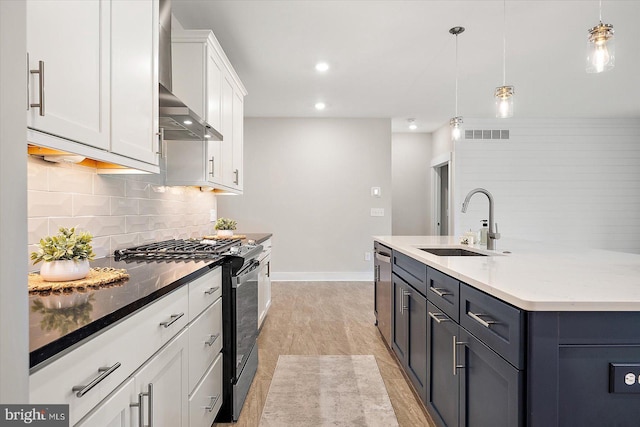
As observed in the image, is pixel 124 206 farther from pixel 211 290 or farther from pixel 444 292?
pixel 444 292

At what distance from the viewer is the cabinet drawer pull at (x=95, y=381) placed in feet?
2.59

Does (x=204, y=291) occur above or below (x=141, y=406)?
above

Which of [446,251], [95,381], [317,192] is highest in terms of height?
[317,192]

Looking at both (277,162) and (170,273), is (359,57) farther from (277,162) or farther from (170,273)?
(170,273)

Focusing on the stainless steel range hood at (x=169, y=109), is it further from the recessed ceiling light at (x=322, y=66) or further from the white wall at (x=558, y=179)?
the white wall at (x=558, y=179)

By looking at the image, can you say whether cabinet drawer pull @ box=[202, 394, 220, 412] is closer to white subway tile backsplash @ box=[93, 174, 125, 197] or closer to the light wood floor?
the light wood floor

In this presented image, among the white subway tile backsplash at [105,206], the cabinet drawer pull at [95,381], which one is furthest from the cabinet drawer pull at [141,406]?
the white subway tile backsplash at [105,206]

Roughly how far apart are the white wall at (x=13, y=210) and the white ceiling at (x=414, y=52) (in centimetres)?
248

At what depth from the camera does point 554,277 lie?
139 centimetres

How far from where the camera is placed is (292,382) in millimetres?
2461

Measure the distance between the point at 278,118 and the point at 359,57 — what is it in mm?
2606

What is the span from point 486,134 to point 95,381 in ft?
21.7

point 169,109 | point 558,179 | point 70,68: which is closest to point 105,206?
point 169,109

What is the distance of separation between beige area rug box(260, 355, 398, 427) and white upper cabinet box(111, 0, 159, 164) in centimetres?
159
